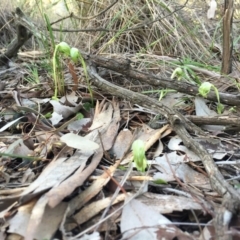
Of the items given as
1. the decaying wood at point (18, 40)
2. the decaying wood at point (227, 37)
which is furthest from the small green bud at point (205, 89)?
the decaying wood at point (18, 40)

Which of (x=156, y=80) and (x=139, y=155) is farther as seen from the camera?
(x=156, y=80)

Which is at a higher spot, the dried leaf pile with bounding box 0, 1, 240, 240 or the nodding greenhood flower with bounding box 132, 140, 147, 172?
the nodding greenhood flower with bounding box 132, 140, 147, 172

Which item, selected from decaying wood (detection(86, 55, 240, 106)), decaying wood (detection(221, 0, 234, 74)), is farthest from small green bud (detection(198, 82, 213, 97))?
decaying wood (detection(221, 0, 234, 74))

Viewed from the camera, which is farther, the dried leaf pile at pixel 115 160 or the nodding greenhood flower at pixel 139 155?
the nodding greenhood flower at pixel 139 155

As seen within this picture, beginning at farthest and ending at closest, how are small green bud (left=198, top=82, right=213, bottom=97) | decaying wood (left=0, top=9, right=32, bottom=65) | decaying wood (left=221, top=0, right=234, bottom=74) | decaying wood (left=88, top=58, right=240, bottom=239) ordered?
decaying wood (left=0, top=9, right=32, bottom=65) → decaying wood (left=221, top=0, right=234, bottom=74) → small green bud (left=198, top=82, right=213, bottom=97) → decaying wood (left=88, top=58, right=240, bottom=239)

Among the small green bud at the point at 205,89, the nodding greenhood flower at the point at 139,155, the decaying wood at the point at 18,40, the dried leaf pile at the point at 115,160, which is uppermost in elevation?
the decaying wood at the point at 18,40

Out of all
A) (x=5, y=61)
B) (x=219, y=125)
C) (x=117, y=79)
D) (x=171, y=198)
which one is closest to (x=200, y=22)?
(x=117, y=79)

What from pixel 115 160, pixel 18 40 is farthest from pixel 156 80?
pixel 18 40

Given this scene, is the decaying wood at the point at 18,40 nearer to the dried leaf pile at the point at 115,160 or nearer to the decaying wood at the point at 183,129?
the dried leaf pile at the point at 115,160

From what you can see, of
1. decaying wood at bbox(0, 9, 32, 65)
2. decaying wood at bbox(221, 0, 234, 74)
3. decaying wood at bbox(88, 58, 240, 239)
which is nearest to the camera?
decaying wood at bbox(88, 58, 240, 239)

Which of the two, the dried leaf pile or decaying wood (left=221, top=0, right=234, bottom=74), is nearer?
the dried leaf pile

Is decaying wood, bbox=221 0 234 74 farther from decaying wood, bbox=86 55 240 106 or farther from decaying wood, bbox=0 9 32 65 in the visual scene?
decaying wood, bbox=0 9 32 65

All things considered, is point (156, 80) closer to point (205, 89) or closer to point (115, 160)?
point (205, 89)
